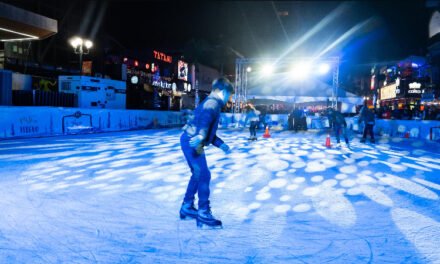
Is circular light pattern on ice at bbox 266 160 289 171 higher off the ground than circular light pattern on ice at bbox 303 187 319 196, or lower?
higher

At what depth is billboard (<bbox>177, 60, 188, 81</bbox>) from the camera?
1674 inches

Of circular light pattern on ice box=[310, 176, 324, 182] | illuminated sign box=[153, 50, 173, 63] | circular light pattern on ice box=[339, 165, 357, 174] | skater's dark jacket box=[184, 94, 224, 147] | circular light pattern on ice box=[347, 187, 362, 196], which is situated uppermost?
illuminated sign box=[153, 50, 173, 63]

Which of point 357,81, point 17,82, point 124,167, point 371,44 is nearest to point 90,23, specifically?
point 17,82

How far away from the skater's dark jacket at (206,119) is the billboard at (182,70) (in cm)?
3964

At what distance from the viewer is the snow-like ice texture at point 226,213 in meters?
2.96

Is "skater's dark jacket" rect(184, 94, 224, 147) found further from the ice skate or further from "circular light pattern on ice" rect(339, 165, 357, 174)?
"circular light pattern on ice" rect(339, 165, 357, 174)

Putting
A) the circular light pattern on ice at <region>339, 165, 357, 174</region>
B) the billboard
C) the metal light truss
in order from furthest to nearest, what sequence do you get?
1. the billboard
2. the metal light truss
3. the circular light pattern on ice at <region>339, 165, 357, 174</region>

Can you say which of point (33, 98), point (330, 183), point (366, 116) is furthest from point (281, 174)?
point (33, 98)

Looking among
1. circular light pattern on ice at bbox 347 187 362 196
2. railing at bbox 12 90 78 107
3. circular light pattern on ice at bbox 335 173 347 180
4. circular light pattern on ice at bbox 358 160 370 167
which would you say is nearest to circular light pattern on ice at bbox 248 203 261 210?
circular light pattern on ice at bbox 347 187 362 196

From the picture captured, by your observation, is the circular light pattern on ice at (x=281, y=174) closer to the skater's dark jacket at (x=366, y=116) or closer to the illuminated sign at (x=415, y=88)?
the skater's dark jacket at (x=366, y=116)

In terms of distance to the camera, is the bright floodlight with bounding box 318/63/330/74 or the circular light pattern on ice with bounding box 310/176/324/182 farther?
the bright floodlight with bounding box 318/63/330/74

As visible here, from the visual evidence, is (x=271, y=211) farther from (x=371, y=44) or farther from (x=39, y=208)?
(x=371, y=44)

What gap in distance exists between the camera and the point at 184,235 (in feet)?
11.1

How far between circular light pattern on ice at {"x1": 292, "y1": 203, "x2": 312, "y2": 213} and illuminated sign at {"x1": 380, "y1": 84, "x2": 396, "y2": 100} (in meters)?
40.4
